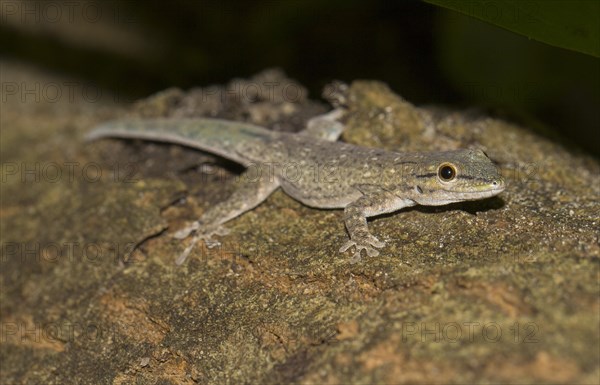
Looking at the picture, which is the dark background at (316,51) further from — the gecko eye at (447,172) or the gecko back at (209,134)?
the gecko eye at (447,172)

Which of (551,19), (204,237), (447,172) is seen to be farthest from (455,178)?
(204,237)

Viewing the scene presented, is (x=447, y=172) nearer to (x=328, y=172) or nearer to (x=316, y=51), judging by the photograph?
(x=328, y=172)

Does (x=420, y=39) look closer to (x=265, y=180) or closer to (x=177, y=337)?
(x=265, y=180)

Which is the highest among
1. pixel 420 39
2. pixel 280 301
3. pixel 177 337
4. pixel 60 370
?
pixel 420 39

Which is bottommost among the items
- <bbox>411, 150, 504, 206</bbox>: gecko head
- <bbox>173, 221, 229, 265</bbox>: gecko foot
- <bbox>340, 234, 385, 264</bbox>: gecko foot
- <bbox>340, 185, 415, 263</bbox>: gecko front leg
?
<bbox>173, 221, 229, 265</bbox>: gecko foot

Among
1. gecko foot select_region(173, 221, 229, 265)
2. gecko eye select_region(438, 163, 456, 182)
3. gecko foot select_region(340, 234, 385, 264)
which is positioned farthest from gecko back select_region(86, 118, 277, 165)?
gecko eye select_region(438, 163, 456, 182)

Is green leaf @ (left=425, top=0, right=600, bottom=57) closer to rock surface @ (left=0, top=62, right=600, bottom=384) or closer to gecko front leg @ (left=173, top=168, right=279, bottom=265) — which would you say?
rock surface @ (left=0, top=62, right=600, bottom=384)

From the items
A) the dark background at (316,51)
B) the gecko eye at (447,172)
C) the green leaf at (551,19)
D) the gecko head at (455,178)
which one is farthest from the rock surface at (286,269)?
the green leaf at (551,19)

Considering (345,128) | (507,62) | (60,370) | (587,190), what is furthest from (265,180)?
(507,62)
